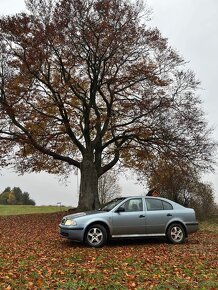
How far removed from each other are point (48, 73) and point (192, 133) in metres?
8.75

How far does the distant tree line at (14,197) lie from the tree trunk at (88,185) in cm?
5554

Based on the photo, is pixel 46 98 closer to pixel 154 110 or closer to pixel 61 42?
pixel 61 42

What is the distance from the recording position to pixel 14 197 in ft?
284

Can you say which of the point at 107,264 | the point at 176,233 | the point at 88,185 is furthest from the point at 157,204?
the point at 88,185

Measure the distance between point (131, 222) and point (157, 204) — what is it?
133 centimetres

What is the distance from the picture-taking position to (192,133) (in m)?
23.7

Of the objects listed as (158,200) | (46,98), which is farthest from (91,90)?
(158,200)

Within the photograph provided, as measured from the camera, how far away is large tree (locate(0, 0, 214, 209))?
74.4 feet

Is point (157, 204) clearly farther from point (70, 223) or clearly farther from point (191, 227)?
point (70, 223)

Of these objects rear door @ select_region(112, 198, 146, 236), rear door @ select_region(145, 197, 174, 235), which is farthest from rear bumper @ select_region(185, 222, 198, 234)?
rear door @ select_region(112, 198, 146, 236)

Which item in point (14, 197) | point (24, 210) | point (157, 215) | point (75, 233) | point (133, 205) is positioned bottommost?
point (75, 233)

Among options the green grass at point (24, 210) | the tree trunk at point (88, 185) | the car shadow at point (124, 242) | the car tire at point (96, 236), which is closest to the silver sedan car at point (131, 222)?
the car tire at point (96, 236)

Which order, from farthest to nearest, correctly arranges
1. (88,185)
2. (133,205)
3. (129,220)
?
(88,185) < (133,205) < (129,220)

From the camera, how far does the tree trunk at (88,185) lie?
2338 centimetres
